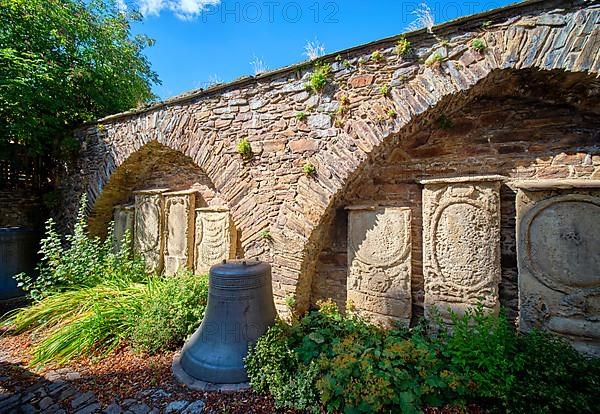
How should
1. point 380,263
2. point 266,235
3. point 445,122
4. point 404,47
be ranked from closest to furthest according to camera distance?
point 404,47 < point 445,122 < point 380,263 < point 266,235

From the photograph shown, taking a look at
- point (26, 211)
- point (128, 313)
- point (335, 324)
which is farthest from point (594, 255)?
point (26, 211)

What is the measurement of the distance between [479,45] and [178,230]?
15.4 ft

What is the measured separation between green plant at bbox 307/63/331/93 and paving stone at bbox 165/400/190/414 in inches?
137

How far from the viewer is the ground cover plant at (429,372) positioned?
2.06 meters

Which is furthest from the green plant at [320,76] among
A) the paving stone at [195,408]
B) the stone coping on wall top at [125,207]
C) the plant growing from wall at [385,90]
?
the stone coping on wall top at [125,207]

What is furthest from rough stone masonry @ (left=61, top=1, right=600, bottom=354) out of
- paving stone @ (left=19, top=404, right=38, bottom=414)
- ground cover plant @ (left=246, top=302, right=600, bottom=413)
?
paving stone @ (left=19, top=404, right=38, bottom=414)

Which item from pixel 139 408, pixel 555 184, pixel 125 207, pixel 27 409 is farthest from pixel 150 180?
pixel 555 184

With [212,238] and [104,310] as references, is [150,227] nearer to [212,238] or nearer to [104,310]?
[212,238]

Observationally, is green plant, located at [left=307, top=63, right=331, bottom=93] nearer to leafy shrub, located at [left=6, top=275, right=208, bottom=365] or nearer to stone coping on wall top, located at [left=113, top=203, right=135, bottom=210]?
leafy shrub, located at [left=6, top=275, right=208, bottom=365]

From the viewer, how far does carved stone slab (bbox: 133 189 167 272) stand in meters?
5.00

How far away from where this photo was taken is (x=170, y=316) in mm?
3412

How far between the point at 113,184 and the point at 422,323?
585 centimetres

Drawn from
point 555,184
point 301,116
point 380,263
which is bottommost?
point 380,263

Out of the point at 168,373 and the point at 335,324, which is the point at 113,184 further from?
the point at 335,324
